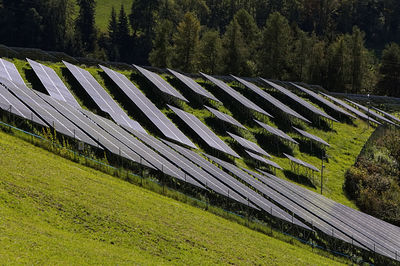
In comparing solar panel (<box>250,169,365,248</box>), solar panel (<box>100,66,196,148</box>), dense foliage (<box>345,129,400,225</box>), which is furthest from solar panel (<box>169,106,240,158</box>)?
dense foliage (<box>345,129,400,225</box>)

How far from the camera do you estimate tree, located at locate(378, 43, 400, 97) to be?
11675cm

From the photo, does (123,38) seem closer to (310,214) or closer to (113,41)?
(113,41)

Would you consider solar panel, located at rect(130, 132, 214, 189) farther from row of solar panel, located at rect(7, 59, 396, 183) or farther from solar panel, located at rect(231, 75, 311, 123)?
solar panel, located at rect(231, 75, 311, 123)

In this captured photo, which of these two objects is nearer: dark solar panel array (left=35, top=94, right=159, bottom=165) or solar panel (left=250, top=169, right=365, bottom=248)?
dark solar panel array (left=35, top=94, right=159, bottom=165)

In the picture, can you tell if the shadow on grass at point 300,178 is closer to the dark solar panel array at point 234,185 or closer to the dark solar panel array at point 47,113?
the dark solar panel array at point 234,185

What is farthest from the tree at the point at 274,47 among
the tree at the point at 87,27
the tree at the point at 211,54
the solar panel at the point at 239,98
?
the tree at the point at 87,27

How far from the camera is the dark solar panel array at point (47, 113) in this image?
36.0 meters

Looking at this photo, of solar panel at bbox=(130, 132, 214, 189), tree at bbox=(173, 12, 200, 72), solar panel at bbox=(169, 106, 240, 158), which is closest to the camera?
solar panel at bbox=(130, 132, 214, 189)

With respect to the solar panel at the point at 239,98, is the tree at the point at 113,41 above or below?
above

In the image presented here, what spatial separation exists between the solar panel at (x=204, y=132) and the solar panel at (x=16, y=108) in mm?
18220

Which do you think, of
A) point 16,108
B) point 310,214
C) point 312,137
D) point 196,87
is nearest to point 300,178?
point 312,137

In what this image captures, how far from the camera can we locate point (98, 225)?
26703 mm

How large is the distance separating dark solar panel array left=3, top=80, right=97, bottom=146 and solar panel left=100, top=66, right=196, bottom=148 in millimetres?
11480

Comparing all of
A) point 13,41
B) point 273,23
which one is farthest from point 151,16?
point 273,23
